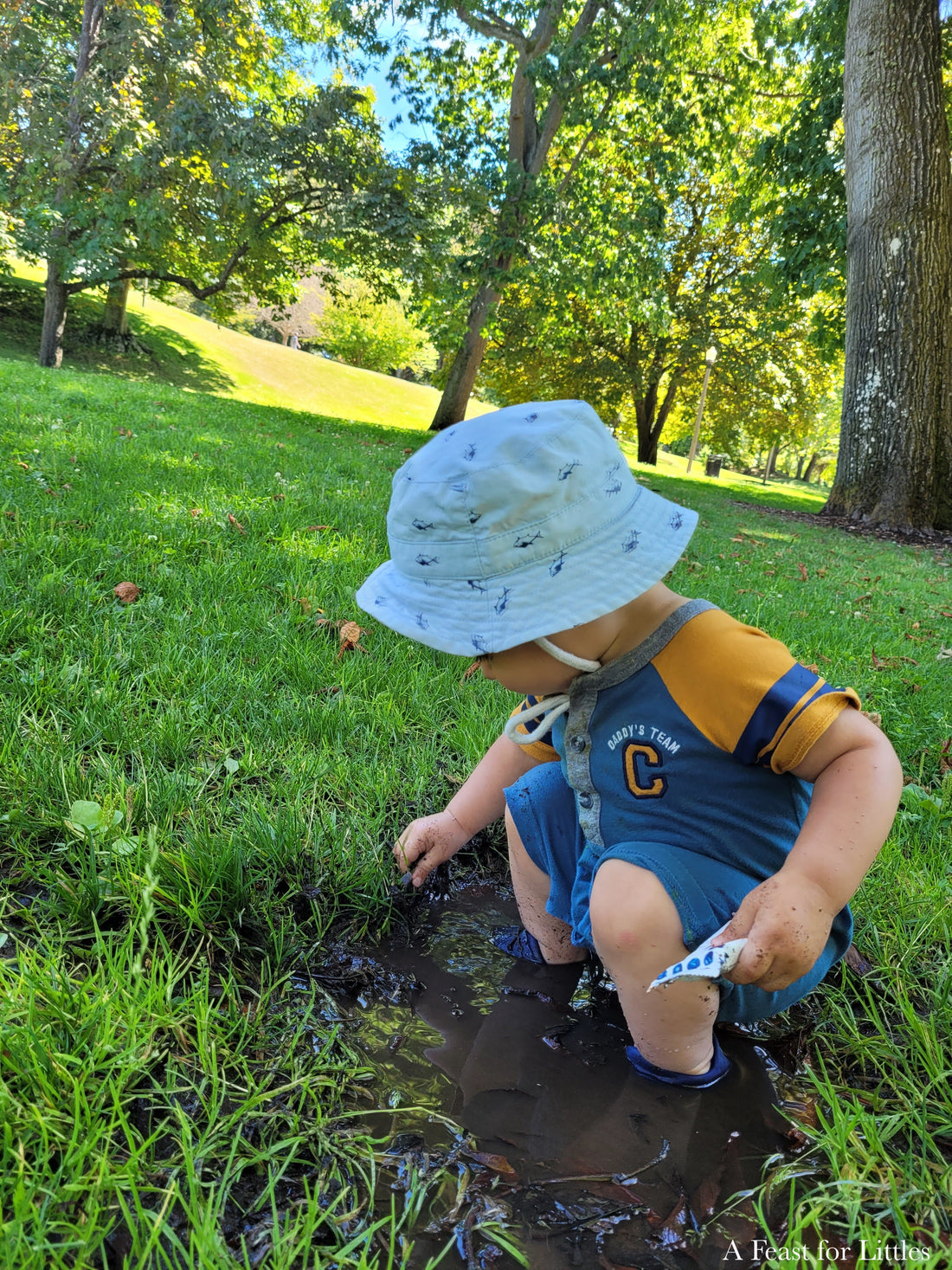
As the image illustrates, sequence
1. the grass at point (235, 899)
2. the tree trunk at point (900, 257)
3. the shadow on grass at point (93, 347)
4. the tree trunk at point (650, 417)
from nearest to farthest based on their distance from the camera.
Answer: the grass at point (235, 899) → the tree trunk at point (900, 257) → the shadow on grass at point (93, 347) → the tree trunk at point (650, 417)

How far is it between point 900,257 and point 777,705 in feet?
31.8

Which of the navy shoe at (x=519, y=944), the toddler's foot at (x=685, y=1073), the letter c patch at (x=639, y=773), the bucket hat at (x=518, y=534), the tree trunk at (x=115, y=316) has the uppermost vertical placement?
the tree trunk at (x=115, y=316)

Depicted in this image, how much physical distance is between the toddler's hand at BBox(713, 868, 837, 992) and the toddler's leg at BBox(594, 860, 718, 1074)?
11 cm

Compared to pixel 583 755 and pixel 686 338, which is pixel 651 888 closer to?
pixel 583 755

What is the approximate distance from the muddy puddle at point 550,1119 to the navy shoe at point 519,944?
24mm

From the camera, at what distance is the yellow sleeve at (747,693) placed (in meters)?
1.23

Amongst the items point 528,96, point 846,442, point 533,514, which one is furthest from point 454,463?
point 528,96

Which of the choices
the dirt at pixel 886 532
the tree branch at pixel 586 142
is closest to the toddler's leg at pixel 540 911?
the dirt at pixel 886 532

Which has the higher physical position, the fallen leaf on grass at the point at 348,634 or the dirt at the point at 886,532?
the dirt at the point at 886,532

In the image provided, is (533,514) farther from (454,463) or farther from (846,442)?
(846,442)

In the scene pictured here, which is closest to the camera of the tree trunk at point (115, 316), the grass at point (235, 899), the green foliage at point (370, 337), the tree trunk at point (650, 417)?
the grass at point (235, 899)

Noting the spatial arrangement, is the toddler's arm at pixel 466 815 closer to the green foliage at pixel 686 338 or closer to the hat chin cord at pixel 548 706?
the hat chin cord at pixel 548 706

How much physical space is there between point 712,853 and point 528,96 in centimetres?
1552

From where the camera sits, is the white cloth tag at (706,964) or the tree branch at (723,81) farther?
the tree branch at (723,81)
